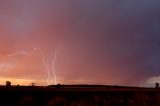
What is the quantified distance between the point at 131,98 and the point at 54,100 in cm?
727

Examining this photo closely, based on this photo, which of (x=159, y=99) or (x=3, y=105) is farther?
(x=159, y=99)

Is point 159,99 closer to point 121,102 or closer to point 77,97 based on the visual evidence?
point 121,102

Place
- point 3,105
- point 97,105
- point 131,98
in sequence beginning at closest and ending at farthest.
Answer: point 3,105, point 97,105, point 131,98

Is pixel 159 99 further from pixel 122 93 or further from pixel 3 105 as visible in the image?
pixel 3 105

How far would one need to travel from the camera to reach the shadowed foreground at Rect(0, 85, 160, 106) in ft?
88.0

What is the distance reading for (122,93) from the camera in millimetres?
30797

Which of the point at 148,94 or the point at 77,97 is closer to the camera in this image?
the point at 77,97

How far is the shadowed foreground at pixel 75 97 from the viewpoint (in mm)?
26812

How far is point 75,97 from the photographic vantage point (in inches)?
1133

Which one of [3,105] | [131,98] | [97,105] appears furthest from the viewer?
[131,98]

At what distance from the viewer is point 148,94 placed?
31.6 meters

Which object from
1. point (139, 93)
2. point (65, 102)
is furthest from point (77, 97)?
point (139, 93)

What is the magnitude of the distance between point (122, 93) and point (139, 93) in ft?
5.36

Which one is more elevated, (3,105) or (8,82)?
(8,82)
